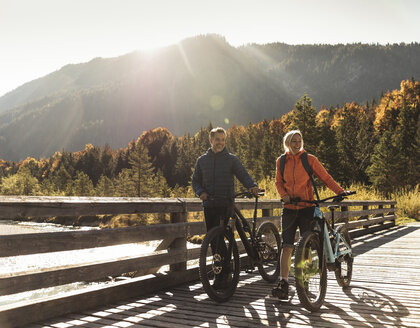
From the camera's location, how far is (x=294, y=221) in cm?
473

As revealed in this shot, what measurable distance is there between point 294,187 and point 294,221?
0.41 meters

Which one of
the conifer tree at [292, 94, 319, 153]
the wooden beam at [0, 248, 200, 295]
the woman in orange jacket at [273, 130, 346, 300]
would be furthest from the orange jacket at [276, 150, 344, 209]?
the conifer tree at [292, 94, 319, 153]

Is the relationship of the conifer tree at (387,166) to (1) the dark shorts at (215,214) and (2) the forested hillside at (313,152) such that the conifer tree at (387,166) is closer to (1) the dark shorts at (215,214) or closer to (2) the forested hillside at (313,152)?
(2) the forested hillside at (313,152)

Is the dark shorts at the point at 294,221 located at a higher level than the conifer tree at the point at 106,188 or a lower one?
higher

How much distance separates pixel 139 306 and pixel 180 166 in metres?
86.4

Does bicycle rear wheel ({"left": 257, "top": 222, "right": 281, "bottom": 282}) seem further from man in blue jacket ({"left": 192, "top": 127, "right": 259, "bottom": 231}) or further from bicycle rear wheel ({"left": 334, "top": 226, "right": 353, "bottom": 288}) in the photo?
bicycle rear wheel ({"left": 334, "top": 226, "right": 353, "bottom": 288})

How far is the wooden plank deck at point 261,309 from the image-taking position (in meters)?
3.95

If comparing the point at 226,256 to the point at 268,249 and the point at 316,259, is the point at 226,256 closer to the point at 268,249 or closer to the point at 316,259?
the point at 316,259

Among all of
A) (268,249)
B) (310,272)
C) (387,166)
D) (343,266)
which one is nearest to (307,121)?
(387,166)

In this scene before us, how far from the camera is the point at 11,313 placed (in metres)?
3.63

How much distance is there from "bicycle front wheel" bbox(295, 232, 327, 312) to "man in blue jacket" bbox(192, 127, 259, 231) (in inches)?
41.4

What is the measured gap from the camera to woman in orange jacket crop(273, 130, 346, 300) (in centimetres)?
462

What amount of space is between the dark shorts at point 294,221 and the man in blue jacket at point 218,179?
0.62 meters

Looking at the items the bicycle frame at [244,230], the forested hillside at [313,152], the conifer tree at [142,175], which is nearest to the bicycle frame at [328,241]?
the bicycle frame at [244,230]
